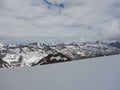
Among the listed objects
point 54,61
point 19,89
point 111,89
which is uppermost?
point 111,89

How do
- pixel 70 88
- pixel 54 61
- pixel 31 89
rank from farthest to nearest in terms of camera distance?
pixel 54 61 < pixel 31 89 < pixel 70 88

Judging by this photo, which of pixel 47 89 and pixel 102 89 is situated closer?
pixel 102 89

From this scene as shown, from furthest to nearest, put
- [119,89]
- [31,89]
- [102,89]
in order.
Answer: [31,89], [102,89], [119,89]

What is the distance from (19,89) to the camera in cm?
3291

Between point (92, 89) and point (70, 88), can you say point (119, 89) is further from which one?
point (70, 88)

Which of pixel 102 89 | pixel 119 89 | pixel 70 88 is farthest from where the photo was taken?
pixel 70 88

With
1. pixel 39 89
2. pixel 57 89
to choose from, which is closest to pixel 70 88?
pixel 57 89

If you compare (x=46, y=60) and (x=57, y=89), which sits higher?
(x=57, y=89)

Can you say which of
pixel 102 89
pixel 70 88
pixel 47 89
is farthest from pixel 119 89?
pixel 47 89

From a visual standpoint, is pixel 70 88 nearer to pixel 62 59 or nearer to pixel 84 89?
pixel 84 89

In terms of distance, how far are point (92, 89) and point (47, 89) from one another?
689 cm

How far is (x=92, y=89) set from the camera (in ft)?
90.8

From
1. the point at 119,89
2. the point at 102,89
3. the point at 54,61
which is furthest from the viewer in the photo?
the point at 54,61

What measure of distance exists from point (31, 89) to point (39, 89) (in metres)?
1.54
